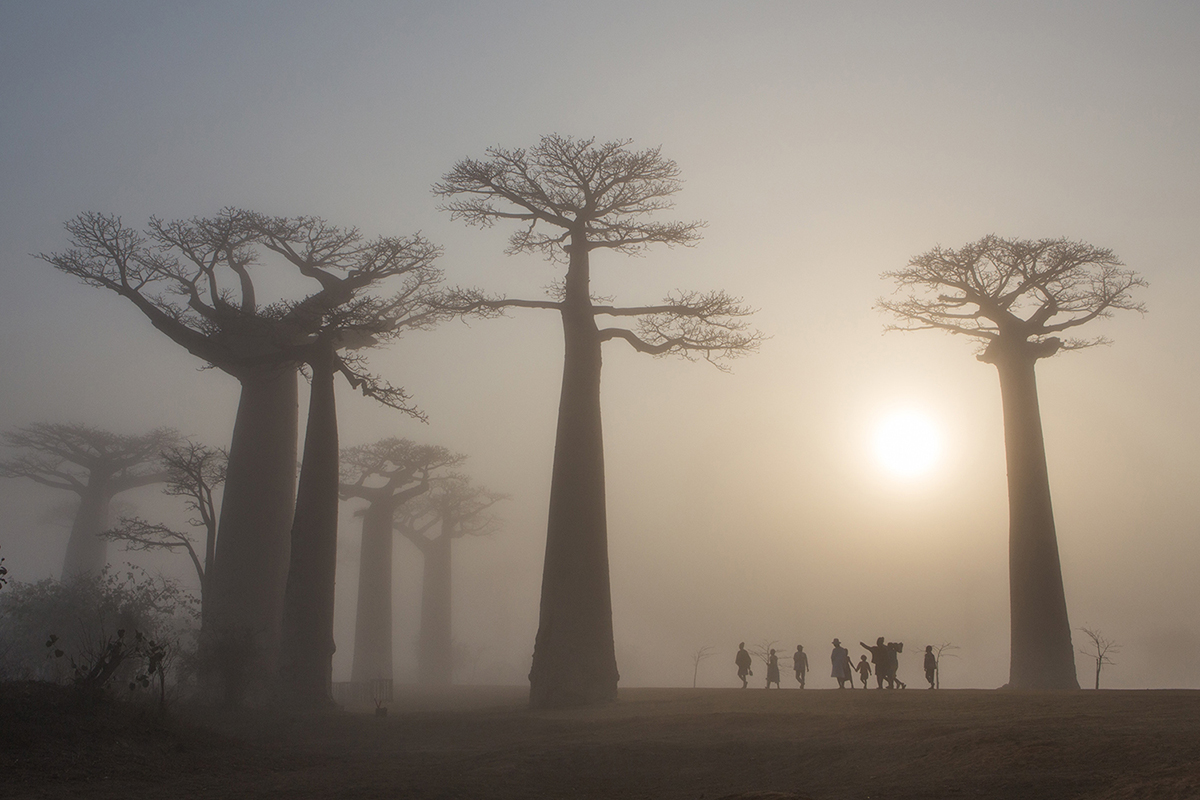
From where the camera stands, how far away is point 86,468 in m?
38.0

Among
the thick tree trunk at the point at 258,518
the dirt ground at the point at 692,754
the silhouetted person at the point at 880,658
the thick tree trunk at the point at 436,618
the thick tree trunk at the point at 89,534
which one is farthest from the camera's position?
the thick tree trunk at the point at 436,618

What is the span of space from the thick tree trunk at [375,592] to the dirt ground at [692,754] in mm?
23991

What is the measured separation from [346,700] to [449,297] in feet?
45.4

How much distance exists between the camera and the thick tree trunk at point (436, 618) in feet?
128

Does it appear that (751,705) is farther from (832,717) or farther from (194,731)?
(194,731)

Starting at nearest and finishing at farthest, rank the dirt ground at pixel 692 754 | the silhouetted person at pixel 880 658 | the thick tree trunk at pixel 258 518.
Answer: the dirt ground at pixel 692 754 < the silhouetted person at pixel 880 658 < the thick tree trunk at pixel 258 518

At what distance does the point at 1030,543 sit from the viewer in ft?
59.6

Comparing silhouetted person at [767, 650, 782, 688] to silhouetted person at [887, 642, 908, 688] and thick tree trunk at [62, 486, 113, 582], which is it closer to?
silhouetted person at [887, 642, 908, 688]

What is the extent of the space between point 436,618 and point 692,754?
32.8m

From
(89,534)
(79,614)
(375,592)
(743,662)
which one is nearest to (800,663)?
(743,662)

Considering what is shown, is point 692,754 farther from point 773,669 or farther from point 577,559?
point 773,669

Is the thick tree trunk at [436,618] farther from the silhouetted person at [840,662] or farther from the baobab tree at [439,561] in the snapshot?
the silhouetted person at [840,662]

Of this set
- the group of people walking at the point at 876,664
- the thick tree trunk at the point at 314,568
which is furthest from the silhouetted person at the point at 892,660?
the thick tree trunk at the point at 314,568

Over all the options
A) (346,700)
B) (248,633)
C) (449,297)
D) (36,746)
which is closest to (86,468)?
(346,700)
